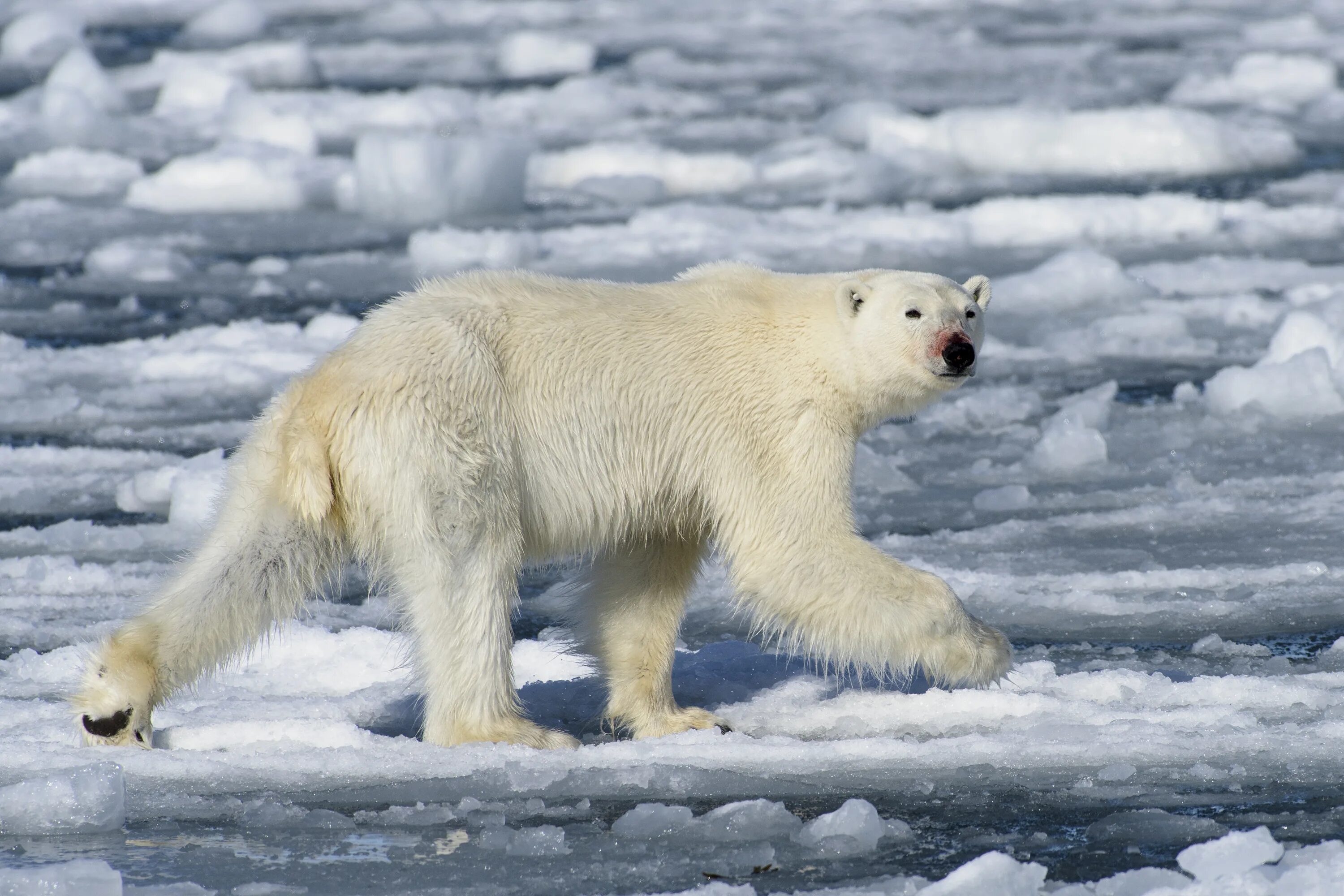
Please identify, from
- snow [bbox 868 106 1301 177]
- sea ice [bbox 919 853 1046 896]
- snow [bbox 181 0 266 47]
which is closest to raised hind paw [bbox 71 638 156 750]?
sea ice [bbox 919 853 1046 896]

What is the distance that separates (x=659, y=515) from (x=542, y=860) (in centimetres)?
115

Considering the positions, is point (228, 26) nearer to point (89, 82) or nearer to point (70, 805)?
point (89, 82)

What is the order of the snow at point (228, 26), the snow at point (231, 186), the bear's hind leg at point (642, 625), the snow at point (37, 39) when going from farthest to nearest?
the snow at point (228, 26) < the snow at point (37, 39) < the snow at point (231, 186) < the bear's hind leg at point (642, 625)

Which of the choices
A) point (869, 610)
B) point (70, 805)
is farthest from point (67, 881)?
point (869, 610)

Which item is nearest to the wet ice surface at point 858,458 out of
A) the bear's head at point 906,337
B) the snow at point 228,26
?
the bear's head at point 906,337

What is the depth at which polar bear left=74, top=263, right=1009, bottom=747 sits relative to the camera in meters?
3.53

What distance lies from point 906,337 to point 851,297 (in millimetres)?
180

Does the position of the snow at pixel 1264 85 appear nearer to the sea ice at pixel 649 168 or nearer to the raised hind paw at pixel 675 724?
the sea ice at pixel 649 168

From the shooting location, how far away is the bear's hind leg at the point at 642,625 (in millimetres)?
4043

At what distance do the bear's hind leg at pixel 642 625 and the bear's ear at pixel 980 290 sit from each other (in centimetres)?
92

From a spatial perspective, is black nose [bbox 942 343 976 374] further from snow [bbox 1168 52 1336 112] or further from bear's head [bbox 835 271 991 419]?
snow [bbox 1168 52 1336 112]

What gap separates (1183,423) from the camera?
684 cm

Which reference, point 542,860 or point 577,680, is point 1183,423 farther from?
point 542,860

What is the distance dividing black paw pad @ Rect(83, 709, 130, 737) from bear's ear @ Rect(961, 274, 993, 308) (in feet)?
7.21
